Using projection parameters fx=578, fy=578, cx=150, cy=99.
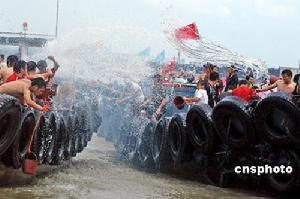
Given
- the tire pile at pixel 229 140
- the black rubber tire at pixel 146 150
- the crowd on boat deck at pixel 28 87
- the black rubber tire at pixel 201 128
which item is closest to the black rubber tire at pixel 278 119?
the tire pile at pixel 229 140

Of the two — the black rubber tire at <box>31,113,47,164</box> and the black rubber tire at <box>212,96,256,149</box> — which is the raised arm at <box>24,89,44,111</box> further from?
the black rubber tire at <box>212,96,256,149</box>

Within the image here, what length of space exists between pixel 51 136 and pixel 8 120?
79.1 inches

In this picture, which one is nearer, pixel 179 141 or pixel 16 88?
pixel 16 88

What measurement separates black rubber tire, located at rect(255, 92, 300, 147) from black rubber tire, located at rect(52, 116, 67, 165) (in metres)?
3.55

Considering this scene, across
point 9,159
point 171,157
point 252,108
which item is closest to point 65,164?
point 171,157

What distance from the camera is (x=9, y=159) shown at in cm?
738

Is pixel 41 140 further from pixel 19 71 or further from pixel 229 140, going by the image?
pixel 229 140

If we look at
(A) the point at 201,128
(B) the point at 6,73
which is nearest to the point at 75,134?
(B) the point at 6,73

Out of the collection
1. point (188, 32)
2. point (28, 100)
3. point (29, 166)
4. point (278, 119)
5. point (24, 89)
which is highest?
point (188, 32)

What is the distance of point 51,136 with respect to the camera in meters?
9.21

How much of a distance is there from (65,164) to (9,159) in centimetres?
331

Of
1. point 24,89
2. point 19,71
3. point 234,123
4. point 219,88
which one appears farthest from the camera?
point 219,88

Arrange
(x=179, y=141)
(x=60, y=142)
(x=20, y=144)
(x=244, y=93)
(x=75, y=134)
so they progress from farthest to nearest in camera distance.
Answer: (x=75, y=134) → (x=60, y=142) → (x=179, y=141) → (x=244, y=93) → (x=20, y=144)

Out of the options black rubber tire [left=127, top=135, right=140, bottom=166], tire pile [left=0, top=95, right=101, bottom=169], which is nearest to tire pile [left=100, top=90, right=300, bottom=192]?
black rubber tire [left=127, top=135, right=140, bottom=166]
